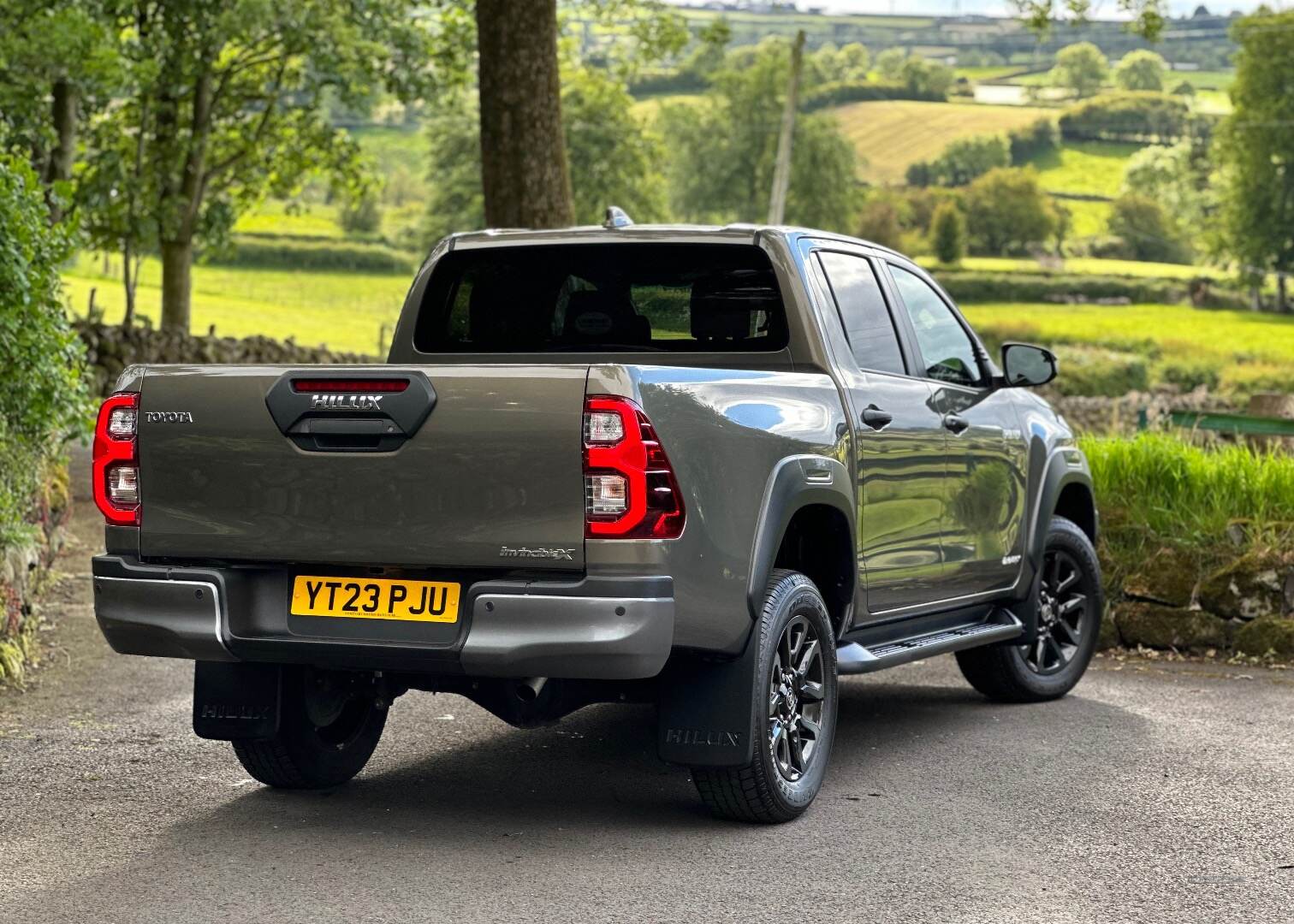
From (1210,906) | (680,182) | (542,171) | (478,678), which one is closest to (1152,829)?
(1210,906)

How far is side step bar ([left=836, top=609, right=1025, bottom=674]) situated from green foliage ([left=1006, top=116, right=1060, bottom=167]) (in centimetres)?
11524

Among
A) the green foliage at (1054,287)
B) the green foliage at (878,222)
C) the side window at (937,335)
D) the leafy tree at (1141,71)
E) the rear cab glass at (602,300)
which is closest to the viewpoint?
the rear cab glass at (602,300)

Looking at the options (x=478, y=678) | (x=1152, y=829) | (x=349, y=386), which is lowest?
(x=1152, y=829)

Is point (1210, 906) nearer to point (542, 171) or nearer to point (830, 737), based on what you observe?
point (830, 737)

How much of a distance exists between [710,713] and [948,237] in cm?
9745

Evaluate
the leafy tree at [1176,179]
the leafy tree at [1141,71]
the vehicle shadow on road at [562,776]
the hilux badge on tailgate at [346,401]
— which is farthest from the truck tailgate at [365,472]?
the leafy tree at [1141,71]

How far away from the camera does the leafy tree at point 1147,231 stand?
330 feet

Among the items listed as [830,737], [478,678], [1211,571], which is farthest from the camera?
[1211,571]

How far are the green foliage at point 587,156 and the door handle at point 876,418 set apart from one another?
193ft

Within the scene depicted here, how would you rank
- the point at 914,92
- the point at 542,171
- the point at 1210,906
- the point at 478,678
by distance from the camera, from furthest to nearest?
the point at 914,92 < the point at 542,171 < the point at 478,678 < the point at 1210,906

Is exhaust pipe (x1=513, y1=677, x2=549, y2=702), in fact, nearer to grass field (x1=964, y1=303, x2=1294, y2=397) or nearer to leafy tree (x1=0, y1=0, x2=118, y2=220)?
leafy tree (x1=0, y1=0, x2=118, y2=220)

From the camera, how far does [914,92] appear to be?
131875 mm

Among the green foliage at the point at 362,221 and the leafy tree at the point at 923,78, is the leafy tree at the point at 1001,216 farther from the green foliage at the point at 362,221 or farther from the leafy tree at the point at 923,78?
the green foliage at the point at 362,221

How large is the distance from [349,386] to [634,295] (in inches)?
68.2
